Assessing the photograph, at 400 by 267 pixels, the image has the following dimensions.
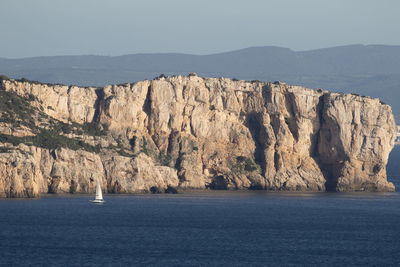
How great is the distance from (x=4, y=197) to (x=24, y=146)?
28.1 feet

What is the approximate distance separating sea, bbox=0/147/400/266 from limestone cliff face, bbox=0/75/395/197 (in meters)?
13.5

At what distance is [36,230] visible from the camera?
93250 millimetres

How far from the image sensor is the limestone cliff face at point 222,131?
146m

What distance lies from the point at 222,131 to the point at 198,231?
2541 inches

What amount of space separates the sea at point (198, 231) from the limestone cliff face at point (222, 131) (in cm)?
1349

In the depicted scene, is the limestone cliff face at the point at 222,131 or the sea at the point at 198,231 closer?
the sea at the point at 198,231

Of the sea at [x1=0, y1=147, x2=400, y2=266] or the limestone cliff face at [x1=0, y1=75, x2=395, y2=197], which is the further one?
the limestone cliff face at [x1=0, y1=75, x2=395, y2=197]

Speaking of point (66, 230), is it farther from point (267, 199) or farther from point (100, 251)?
point (267, 199)

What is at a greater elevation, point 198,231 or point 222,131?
point 222,131

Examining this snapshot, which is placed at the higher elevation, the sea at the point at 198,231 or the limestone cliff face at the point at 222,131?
the limestone cliff face at the point at 222,131

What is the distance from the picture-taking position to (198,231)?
319 feet

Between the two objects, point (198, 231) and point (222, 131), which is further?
point (222, 131)

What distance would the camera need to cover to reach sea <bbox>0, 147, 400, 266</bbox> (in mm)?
78312

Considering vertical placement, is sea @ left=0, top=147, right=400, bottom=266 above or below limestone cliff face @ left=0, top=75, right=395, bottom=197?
below
